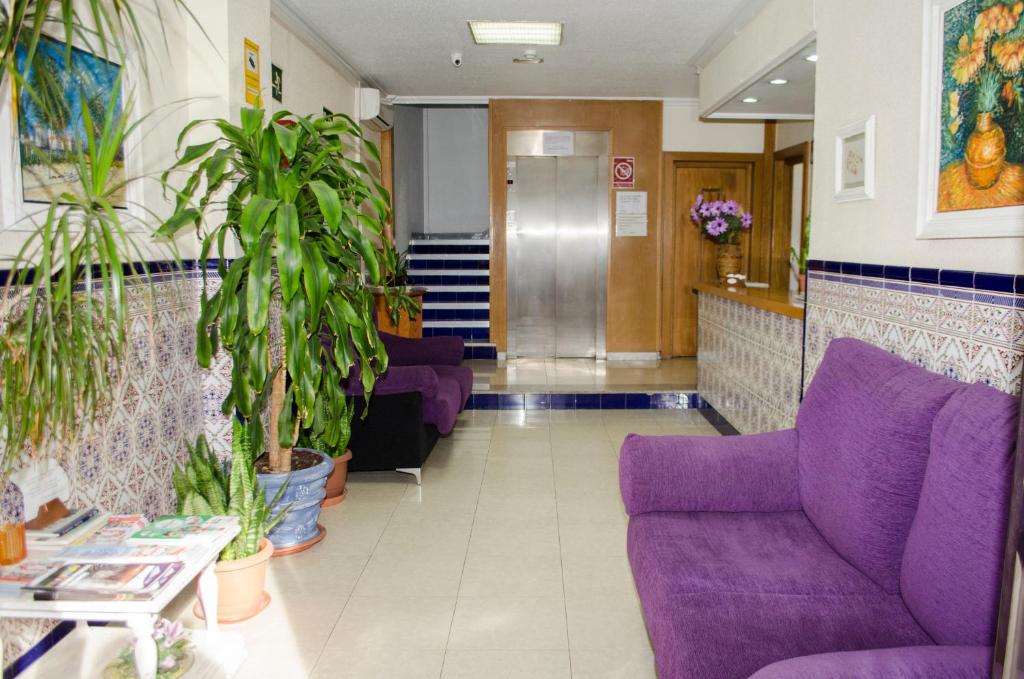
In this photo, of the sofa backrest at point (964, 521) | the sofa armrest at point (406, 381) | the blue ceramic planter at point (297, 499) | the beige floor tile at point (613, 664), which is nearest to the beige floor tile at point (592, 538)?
the beige floor tile at point (613, 664)

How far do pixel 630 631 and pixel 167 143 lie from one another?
277cm

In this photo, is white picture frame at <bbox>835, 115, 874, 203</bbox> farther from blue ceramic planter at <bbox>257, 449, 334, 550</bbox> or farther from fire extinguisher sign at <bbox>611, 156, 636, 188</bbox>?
fire extinguisher sign at <bbox>611, 156, 636, 188</bbox>

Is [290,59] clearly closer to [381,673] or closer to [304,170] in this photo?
[304,170]

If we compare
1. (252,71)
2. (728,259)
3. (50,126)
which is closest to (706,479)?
(50,126)

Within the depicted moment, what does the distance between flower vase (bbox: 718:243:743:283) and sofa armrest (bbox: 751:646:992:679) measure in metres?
4.98

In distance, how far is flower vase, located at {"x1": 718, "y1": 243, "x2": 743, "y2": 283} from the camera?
6.17 meters

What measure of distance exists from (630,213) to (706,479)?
5.70m

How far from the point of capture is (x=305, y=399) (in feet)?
10.4

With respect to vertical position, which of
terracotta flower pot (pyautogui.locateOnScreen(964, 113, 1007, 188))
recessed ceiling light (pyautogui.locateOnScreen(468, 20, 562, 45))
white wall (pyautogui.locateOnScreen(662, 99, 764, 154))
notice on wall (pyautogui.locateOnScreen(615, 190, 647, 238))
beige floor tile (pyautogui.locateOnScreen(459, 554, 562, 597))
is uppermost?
recessed ceiling light (pyautogui.locateOnScreen(468, 20, 562, 45))

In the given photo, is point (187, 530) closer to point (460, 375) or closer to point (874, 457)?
point (874, 457)

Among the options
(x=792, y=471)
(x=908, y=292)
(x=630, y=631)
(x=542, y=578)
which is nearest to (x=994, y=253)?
(x=908, y=292)

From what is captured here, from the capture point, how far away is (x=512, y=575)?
3.26 meters

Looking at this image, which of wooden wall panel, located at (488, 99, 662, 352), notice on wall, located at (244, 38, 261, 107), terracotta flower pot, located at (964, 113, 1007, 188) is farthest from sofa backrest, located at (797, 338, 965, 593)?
wooden wall panel, located at (488, 99, 662, 352)

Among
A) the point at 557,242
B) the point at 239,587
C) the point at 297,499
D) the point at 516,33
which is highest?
the point at 516,33
